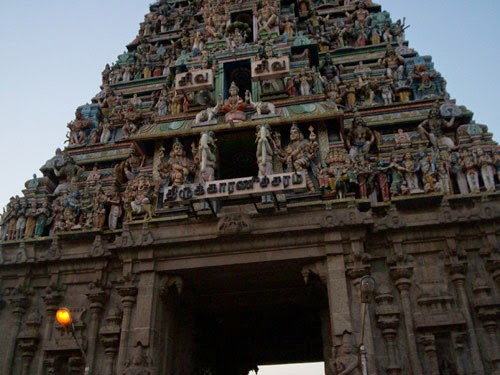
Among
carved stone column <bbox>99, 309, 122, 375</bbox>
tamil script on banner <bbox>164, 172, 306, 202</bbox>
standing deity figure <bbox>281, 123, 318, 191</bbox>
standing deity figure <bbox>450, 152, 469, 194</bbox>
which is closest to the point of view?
tamil script on banner <bbox>164, 172, 306, 202</bbox>

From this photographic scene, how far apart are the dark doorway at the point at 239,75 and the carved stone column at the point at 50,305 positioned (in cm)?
1203

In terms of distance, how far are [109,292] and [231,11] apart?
744 inches

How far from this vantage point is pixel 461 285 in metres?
18.0

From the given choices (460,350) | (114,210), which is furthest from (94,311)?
(460,350)

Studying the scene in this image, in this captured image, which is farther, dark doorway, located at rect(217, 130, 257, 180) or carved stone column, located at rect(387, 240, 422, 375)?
dark doorway, located at rect(217, 130, 257, 180)

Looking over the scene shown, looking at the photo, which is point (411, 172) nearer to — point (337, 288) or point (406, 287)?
point (406, 287)

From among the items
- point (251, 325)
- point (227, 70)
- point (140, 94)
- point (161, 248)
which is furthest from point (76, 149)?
point (251, 325)

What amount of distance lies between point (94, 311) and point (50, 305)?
1971mm

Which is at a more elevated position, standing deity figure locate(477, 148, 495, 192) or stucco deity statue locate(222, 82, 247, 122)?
stucco deity statue locate(222, 82, 247, 122)

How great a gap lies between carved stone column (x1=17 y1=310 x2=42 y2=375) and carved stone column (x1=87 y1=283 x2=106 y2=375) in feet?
7.45

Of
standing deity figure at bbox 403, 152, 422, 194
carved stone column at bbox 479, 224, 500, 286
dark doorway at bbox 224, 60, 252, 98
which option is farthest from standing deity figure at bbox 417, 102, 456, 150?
dark doorway at bbox 224, 60, 252, 98

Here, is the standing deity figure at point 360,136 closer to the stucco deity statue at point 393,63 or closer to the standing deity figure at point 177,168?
the stucco deity statue at point 393,63

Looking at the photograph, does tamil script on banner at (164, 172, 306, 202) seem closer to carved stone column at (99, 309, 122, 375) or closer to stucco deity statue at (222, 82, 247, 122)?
stucco deity statue at (222, 82, 247, 122)

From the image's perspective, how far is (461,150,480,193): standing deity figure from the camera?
20608 millimetres
